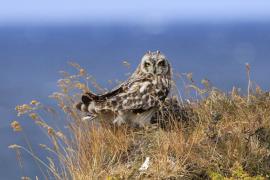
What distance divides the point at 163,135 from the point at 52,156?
1241 mm

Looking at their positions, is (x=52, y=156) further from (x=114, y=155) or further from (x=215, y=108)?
(x=215, y=108)

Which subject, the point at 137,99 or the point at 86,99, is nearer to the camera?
the point at 137,99

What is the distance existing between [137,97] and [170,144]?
85 centimetres

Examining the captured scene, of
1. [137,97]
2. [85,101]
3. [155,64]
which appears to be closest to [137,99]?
[137,97]

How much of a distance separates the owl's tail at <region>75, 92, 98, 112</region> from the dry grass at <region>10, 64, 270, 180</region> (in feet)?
0.32

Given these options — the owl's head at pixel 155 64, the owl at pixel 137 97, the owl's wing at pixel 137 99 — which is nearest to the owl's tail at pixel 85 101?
the owl at pixel 137 97

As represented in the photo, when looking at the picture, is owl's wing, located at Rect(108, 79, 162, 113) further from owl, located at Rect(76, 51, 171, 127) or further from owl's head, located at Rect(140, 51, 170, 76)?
owl's head, located at Rect(140, 51, 170, 76)

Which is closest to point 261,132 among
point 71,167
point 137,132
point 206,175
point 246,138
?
point 246,138

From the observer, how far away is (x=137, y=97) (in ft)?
26.7

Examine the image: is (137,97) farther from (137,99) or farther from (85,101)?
(85,101)

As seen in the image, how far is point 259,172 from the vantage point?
7348 millimetres

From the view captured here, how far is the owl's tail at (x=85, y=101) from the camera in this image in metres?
8.25

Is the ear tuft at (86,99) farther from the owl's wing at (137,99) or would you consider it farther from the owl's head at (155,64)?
the owl's head at (155,64)

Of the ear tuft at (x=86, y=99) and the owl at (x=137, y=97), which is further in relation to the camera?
the ear tuft at (x=86, y=99)
